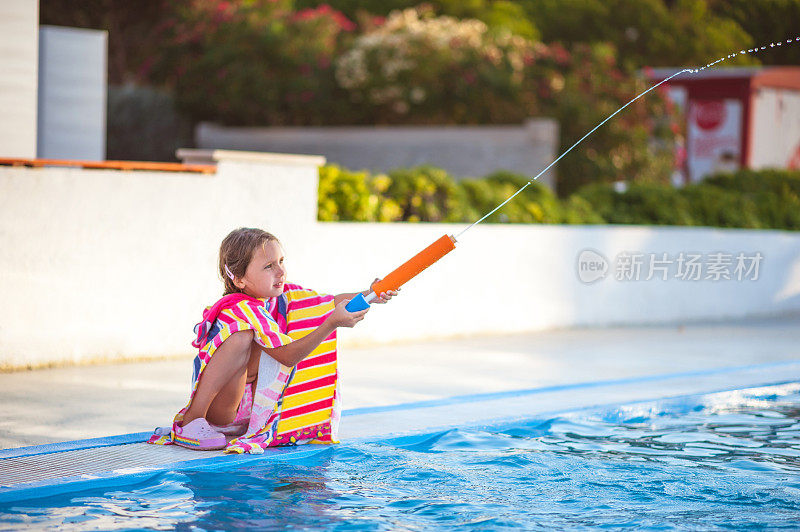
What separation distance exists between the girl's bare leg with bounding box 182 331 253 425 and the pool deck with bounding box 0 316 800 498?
9.0 inches

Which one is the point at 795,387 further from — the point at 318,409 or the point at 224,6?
the point at 224,6

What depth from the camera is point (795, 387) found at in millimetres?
8109

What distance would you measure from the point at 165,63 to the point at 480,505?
52.5 ft

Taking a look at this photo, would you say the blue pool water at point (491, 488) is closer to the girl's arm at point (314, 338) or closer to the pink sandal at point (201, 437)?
the pink sandal at point (201, 437)

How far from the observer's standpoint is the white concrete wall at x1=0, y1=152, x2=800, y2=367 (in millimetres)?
7750

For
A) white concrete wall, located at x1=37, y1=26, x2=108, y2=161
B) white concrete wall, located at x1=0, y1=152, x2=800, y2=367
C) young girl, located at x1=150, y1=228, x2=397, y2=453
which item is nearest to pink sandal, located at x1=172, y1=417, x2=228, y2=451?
young girl, located at x1=150, y1=228, x2=397, y2=453

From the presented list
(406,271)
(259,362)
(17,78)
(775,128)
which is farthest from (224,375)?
(775,128)

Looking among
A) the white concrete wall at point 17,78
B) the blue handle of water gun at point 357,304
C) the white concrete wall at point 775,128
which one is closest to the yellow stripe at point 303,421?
the blue handle of water gun at point 357,304

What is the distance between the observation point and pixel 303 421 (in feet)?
18.0

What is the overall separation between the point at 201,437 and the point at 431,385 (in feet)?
8.55

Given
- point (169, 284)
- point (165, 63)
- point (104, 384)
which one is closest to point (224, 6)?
point (165, 63)

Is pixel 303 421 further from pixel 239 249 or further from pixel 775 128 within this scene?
pixel 775 128

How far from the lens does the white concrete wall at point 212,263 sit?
775 cm

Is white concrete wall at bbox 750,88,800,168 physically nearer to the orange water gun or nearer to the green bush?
the green bush
